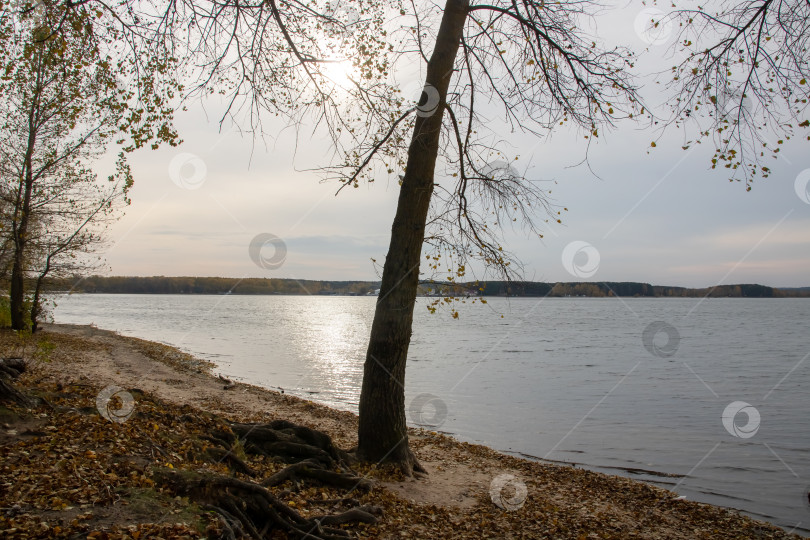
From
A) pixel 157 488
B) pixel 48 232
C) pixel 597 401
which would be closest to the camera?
pixel 157 488

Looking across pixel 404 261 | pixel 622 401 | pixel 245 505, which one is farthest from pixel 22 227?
pixel 622 401

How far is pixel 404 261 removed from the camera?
29.5ft

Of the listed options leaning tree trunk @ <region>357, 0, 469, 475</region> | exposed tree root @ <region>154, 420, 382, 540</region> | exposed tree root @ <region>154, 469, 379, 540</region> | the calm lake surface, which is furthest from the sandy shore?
the calm lake surface

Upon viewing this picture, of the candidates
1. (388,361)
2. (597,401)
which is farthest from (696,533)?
(597,401)

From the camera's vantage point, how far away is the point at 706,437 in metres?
16.9

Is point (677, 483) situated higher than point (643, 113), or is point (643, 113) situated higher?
point (643, 113)

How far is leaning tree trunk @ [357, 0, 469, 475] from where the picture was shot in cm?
897

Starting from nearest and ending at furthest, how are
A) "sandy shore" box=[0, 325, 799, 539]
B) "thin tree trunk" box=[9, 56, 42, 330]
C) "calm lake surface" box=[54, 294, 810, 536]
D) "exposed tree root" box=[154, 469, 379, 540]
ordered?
"exposed tree root" box=[154, 469, 379, 540], "sandy shore" box=[0, 325, 799, 539], "calm lake surface" box=[54, 294, 810, 536], "thin tree trunk" box=[9, 56, 42, 330]

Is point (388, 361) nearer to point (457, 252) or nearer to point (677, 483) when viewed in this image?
point (457, 252)

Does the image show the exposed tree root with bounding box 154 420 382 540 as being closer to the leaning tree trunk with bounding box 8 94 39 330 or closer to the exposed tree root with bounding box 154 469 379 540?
the exposed tree root with bounding box 154 469 379 540

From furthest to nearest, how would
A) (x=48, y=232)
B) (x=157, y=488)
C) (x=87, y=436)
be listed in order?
1. (x=48, y=232)
2. (x=87, y=436)
3. (x=157, y=488)

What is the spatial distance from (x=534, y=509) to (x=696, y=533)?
2.69 meters

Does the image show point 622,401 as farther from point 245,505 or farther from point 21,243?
point 21,243

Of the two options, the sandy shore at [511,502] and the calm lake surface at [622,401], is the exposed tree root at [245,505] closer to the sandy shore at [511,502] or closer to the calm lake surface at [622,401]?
the sandy shore at [511,502]
